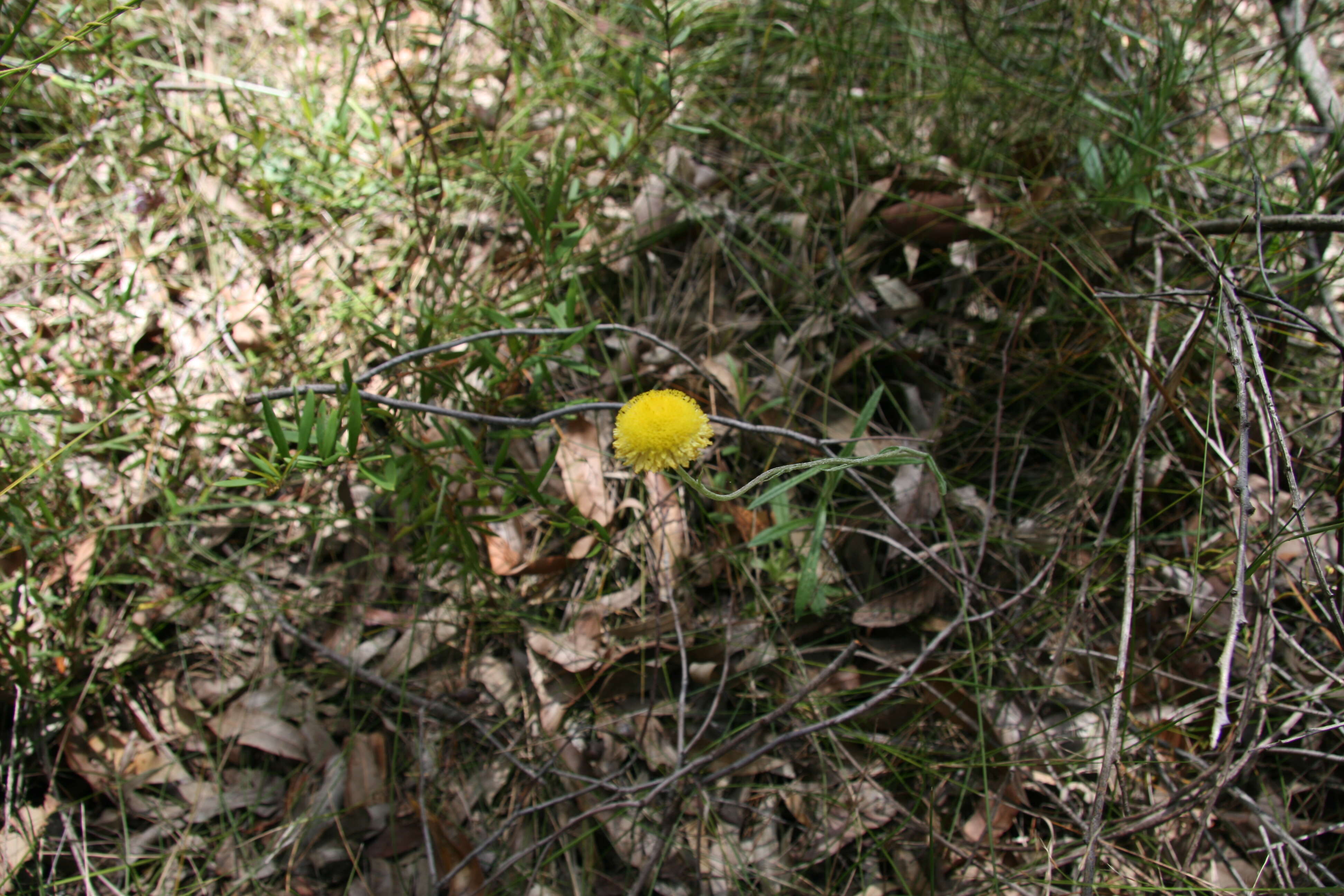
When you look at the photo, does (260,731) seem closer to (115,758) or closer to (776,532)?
(115,758)

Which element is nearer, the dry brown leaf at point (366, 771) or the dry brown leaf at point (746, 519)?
the dry brown leaf at point (366, 771)

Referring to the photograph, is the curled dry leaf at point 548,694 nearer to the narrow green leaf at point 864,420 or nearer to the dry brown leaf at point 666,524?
the dry brown leaf at point 666,524

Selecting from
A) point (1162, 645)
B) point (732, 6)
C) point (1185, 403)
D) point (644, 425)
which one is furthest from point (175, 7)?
point (1162, 645)

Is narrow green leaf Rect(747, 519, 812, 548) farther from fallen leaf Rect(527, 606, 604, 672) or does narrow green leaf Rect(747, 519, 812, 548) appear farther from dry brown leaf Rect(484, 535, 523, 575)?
dry brown leaf Rect(484, 535, 523, 575)

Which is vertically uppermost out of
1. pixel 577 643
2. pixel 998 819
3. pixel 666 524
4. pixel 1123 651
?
pixel 666 524

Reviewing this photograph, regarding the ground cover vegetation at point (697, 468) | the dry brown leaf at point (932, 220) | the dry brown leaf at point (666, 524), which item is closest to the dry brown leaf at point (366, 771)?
the ground cover vegetation at point (697, 468)

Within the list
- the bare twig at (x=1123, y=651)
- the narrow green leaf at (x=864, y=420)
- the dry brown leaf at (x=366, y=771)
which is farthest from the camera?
the dry brown leaf at (x=366, y=771)

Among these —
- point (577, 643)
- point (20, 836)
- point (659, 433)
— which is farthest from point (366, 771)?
point (659, 433)
